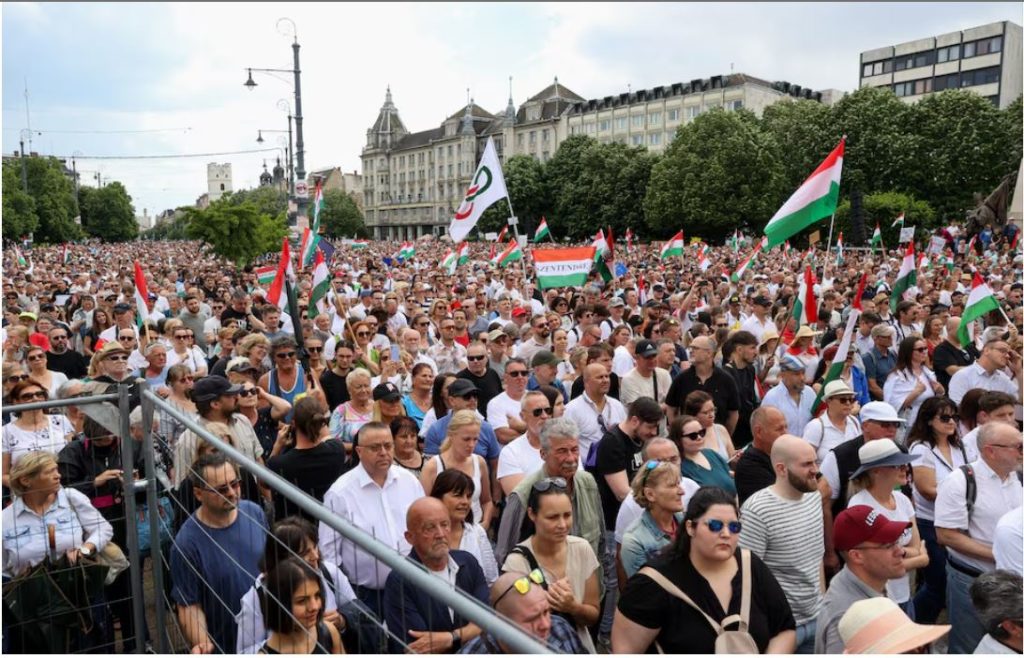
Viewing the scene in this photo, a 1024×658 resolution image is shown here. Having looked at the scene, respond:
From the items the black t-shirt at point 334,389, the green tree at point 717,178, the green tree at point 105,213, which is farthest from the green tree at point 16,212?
the black t-shirt at point 334,389

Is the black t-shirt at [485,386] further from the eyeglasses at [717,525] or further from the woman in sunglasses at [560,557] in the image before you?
the eyeglasses at [717,525]

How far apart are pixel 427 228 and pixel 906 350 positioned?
428ft

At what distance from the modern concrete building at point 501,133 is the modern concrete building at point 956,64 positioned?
450 inches

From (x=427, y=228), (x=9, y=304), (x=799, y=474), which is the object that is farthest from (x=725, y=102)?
(x=799, y=474)

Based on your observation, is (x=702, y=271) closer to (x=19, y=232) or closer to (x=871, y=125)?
(x=871, y=125)

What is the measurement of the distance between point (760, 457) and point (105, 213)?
12642cm

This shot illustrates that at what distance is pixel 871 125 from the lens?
50.6 metres

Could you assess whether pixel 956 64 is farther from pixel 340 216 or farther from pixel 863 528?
pixel 863 528

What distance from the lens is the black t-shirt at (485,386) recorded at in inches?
283

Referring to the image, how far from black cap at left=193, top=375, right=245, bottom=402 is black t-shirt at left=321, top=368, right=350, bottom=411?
187 cm

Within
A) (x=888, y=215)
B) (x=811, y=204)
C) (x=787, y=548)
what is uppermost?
(x=888, y=215)

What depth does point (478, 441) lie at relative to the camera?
218 inches

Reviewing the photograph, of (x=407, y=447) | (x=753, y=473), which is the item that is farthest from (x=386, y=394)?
(x=753, y=473)

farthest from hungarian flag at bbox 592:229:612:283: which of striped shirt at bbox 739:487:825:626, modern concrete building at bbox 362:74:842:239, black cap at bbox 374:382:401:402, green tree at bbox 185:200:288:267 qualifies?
modern concrete building at bbox 362:74:842:239
